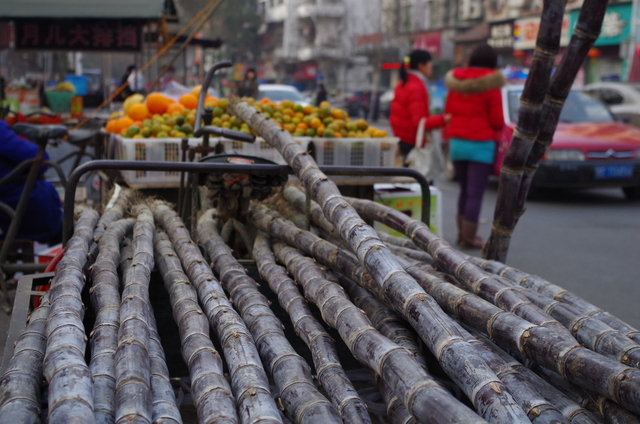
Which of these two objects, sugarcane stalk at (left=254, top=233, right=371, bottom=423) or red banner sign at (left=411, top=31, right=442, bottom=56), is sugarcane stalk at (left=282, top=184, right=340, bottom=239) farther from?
red banner sign at (left=411, top=31, right=442, bottom=56)

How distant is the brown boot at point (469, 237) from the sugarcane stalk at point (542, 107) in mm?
A: 3140

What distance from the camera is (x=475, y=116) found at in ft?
20.3

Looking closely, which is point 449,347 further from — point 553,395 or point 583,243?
point 583,243

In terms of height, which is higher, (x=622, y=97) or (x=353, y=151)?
(x=622, y=97)

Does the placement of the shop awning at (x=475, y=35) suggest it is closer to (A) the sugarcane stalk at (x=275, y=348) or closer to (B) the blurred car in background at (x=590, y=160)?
(B) the blurred car in background at (x=590, y=160)

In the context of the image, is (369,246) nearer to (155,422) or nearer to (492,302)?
(492,302)

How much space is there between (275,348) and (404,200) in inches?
134

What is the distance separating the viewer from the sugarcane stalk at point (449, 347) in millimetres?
1625

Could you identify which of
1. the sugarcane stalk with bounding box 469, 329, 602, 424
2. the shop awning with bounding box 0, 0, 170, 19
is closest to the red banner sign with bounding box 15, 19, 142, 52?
the shop awning with bounding box 0, 0, 170, 19

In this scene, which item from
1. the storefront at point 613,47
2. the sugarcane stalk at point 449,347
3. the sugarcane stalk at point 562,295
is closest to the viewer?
the sugarcane stalk at point 449,347

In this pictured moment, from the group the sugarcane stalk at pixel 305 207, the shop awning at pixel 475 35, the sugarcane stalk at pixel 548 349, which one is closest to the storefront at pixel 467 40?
the shop awning at pixel 475 35

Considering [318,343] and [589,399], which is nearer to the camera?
[589,399]

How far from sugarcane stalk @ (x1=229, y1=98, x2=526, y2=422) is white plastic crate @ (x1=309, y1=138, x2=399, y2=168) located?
2031 millimetres

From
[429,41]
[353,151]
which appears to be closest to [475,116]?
[353,151]
